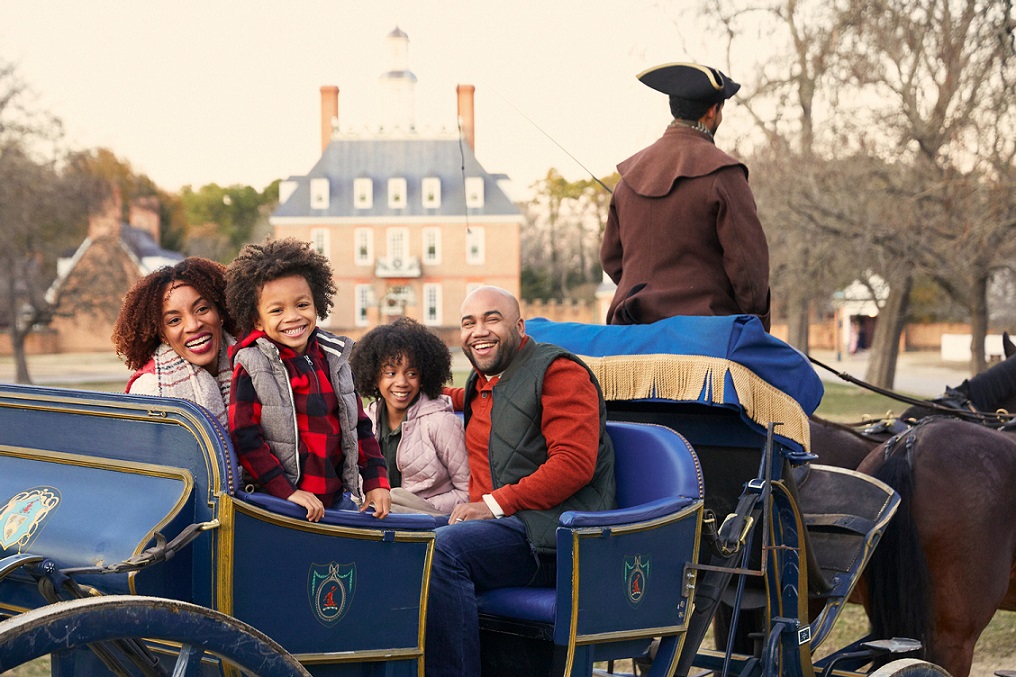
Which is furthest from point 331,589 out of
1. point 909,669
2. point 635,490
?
point 909,669

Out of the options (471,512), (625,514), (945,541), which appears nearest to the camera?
(625,514)

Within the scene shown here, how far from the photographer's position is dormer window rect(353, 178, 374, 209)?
195 ft

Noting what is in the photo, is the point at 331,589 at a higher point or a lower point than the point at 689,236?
lower

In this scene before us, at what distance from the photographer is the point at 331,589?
2.84 meters

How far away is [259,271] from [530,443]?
1114mm

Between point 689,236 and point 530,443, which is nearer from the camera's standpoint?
point 530,443

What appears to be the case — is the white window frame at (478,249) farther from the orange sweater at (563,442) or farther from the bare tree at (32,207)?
the orange sweater at (563,442)

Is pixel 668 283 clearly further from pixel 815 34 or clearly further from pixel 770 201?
pixel 770 201

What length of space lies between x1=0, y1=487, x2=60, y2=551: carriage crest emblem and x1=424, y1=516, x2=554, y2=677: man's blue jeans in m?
1.04

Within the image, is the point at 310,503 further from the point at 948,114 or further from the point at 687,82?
the point at 948,114

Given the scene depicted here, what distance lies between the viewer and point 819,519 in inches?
180

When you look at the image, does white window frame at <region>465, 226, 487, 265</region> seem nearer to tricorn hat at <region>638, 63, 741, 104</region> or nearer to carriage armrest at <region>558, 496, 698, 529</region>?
tricorn hat at <region>638, 63, 741, 104</region>

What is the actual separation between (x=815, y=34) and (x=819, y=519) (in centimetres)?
1401

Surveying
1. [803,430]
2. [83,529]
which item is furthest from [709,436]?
[83,529]
